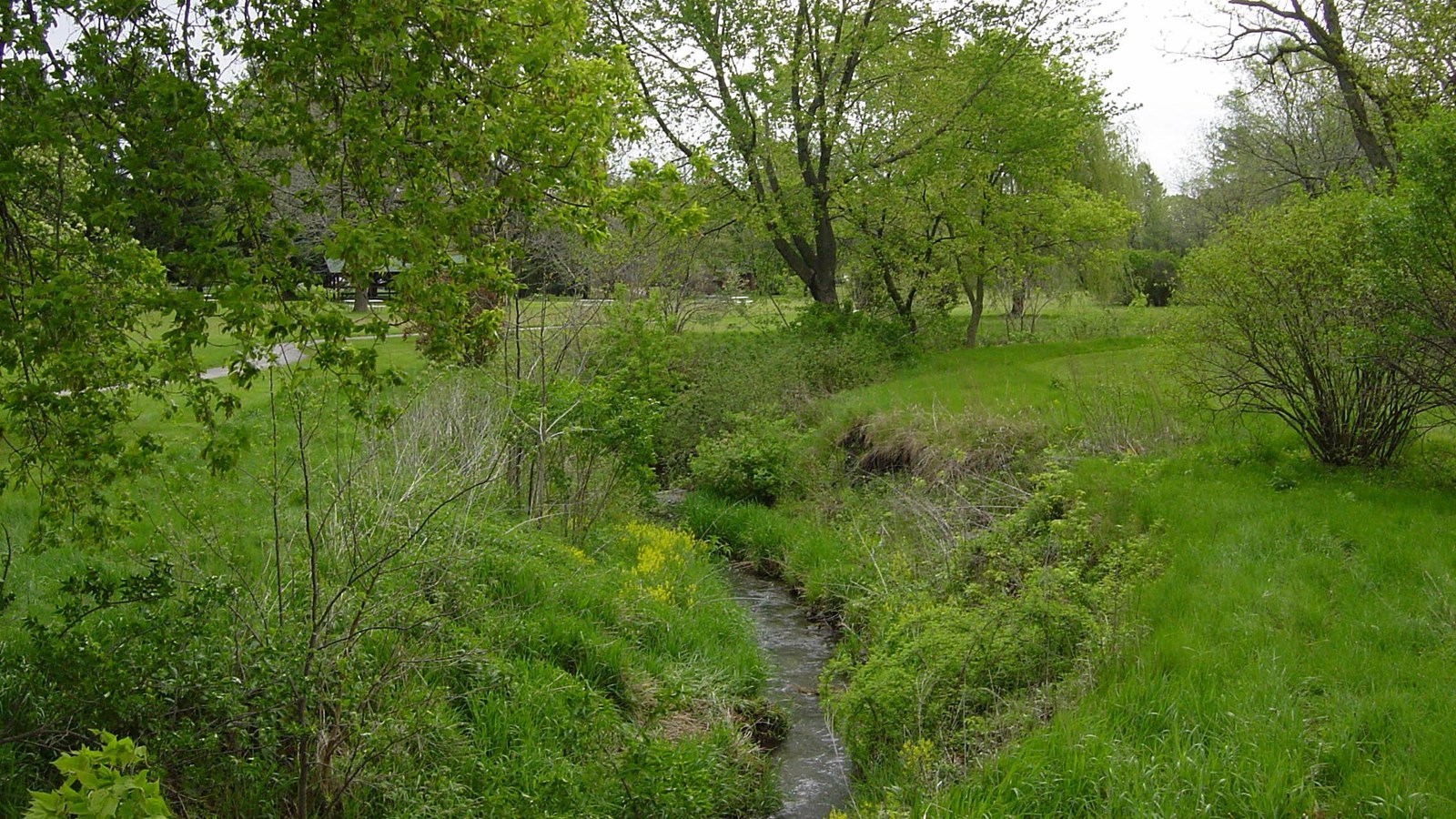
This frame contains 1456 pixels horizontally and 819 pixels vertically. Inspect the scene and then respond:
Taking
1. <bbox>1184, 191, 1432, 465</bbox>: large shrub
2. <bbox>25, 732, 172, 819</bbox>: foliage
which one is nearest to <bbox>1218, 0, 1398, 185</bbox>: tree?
<bbox>1184, 191, 1432, 465</bbox>: large shrub

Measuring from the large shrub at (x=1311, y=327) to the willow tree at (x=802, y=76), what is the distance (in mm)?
11433

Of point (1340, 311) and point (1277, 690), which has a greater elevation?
point (1340, 311)

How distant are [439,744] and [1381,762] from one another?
487 centimetres

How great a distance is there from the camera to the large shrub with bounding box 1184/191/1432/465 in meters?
8.84

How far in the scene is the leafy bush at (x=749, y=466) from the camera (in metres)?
14.8

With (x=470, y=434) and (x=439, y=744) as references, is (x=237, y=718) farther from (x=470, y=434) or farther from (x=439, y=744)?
(x=470, y=434)

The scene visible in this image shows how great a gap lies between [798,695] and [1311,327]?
18.1 ft

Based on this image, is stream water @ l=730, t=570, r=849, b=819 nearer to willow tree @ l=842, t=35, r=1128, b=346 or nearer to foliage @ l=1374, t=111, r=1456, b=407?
foliage @ l=1374, t=111, r=1456, b=407

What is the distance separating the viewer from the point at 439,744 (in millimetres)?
5973

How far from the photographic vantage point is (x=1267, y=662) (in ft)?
20.1

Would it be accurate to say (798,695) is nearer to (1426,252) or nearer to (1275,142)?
(1426,252)

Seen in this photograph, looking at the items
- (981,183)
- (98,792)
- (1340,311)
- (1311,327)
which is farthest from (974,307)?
(98,792)

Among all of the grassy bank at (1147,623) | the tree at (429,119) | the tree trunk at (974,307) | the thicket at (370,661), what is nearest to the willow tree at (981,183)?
the tree trunk at (974,307)

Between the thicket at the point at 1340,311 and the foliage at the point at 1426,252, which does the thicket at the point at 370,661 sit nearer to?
the thicket at the point at 1340,311
